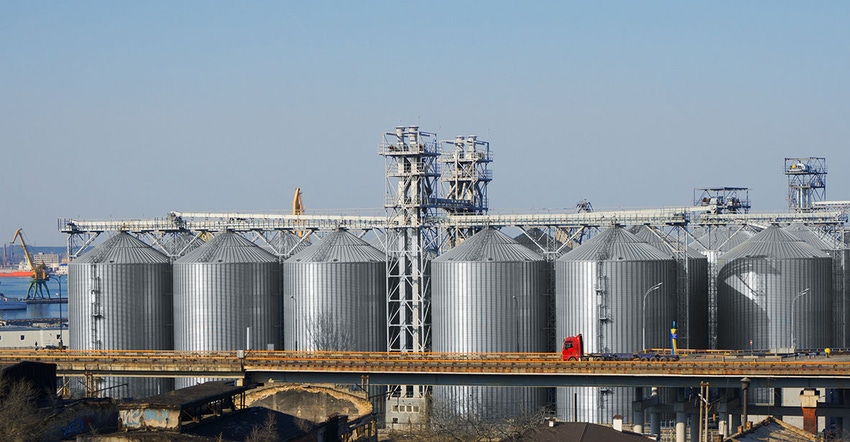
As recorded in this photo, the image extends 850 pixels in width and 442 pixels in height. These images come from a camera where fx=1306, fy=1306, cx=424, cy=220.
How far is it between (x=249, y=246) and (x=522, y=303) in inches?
1012

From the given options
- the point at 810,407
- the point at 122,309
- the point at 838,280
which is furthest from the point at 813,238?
the point at 122,309

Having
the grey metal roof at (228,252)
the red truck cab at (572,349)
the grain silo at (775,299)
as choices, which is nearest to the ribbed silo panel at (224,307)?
the grey metal roof at (228,252)

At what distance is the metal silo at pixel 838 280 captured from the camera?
119688 mm

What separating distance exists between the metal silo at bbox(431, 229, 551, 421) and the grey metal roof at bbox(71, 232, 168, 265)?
27.0 meters

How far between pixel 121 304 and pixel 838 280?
66561 millimetres

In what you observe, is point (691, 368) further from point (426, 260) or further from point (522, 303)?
point (426, 260)

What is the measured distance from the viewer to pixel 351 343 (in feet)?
357

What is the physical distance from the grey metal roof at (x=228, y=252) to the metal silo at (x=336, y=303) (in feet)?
12.6

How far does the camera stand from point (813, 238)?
126m

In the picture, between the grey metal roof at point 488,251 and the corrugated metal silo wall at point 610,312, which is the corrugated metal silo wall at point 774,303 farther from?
the grey metal roof at point 488,251

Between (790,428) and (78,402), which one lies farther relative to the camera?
(790,428)

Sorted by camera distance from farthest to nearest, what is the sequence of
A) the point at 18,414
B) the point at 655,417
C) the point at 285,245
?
the point at 285,245
the point at 655,417
the point at 18,414

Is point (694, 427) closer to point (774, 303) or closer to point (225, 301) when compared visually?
point (774, 303)

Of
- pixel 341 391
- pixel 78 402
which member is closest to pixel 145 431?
pixel 78 402
